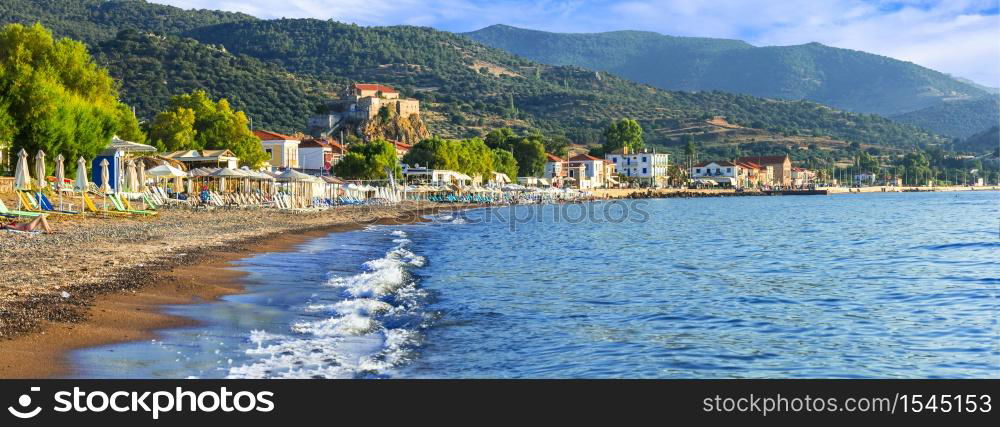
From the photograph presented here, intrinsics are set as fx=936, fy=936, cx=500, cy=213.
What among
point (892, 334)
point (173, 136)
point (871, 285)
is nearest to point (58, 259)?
point (892, 334)

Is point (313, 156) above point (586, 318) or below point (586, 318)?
above

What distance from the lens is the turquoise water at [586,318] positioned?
1030cm

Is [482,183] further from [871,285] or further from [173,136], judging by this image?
[871,285]

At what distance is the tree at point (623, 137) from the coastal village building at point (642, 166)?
1.73m

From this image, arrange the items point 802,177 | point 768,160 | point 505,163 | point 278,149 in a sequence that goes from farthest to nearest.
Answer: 1. point 802,177
2. point 768,160
3. point 505,163
4. point 278,149

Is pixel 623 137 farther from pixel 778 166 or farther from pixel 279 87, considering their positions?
pixel 279 87

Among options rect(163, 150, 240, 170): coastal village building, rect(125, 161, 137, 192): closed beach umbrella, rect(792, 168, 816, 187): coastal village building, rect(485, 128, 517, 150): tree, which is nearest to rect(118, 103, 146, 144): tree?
rect(163, 150, 240, 170): coastal village building

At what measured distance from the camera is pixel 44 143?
3784cm

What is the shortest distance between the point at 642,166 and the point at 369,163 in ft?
231

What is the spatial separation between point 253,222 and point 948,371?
29065mm

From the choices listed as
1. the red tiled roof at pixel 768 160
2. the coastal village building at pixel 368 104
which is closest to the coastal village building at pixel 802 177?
the red tiled roof at pixel 768 160

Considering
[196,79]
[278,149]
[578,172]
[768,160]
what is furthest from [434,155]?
[768,160]

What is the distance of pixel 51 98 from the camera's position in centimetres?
3788

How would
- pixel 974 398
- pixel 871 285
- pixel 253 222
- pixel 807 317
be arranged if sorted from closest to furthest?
pixel 974 398 < pixel 807 317 < pixel 871 285 < pixel 253 222
